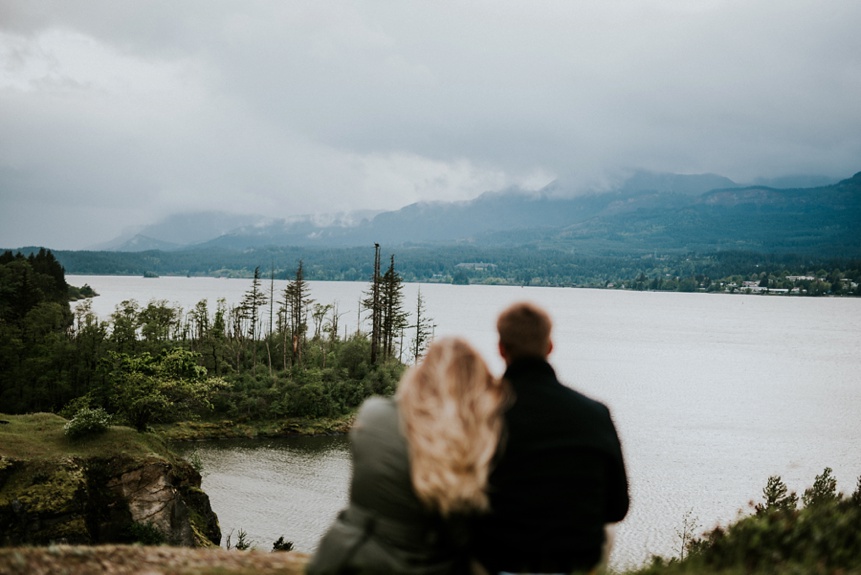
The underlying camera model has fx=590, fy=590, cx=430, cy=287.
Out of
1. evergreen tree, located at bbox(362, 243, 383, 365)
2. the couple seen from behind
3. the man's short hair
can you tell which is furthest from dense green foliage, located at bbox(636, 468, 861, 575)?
evergreen tree, located at bbox(362, 243, 383, 365)

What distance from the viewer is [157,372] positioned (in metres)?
32.6

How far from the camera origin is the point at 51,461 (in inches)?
608

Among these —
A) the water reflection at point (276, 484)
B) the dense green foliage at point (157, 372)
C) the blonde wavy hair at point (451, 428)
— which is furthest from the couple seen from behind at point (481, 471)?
the dense green foliage at point (157, 372)

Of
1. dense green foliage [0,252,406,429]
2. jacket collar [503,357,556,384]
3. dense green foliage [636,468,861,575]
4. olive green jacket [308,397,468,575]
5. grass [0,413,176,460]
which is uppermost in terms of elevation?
jacket collar [503,357,556,384]

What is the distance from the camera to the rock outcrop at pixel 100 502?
569 inches

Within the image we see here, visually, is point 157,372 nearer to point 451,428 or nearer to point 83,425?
point 83,425

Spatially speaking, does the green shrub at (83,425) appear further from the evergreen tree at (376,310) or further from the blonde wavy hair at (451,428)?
the evergreen tree at (376,310)

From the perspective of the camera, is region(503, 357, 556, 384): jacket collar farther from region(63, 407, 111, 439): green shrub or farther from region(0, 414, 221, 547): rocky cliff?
region(63, 407, 111, 439): green shrub

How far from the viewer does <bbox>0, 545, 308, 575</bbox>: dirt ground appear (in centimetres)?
543

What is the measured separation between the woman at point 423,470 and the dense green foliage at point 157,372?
94.9 ft

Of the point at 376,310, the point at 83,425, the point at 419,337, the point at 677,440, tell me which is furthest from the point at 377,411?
the point at 419,337

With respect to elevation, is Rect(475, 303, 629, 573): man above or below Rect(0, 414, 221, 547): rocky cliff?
above

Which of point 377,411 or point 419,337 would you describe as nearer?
point 377,411

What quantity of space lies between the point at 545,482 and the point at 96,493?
16.8 m
